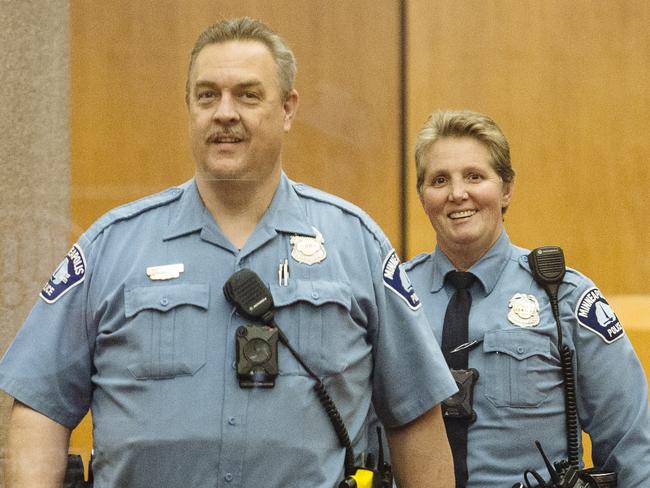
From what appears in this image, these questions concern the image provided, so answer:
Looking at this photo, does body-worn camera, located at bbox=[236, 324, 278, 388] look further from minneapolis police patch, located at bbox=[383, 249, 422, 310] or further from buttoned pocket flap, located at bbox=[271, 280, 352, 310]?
minneapolis police patch, located at bbox=[383, 249, 422, 310]

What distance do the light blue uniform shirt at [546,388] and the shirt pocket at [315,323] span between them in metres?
0.66

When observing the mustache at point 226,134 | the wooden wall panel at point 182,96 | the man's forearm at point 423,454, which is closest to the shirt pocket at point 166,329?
the mustache at point 226,134

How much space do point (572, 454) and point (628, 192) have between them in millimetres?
1771

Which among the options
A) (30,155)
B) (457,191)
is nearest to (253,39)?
(457,191)

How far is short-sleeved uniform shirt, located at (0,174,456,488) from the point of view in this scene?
2.47m

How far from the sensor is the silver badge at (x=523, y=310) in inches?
125

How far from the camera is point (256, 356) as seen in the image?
97.6 inches

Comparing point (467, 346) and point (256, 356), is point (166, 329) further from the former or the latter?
point (467, 346)

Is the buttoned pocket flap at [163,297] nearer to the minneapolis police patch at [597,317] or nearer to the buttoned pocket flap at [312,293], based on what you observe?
the buttoned pocket flap at [312,293]

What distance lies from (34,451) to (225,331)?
497mm

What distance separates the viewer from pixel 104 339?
101 inches

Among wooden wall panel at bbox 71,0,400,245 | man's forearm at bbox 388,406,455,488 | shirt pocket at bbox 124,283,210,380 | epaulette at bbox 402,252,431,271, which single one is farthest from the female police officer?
wooden wall panel at bbox 71,0,400,245

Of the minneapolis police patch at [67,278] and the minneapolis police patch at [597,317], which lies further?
the minneapolis police patch at [597,317]

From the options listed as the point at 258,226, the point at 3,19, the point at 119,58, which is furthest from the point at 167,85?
the point at 258,226
